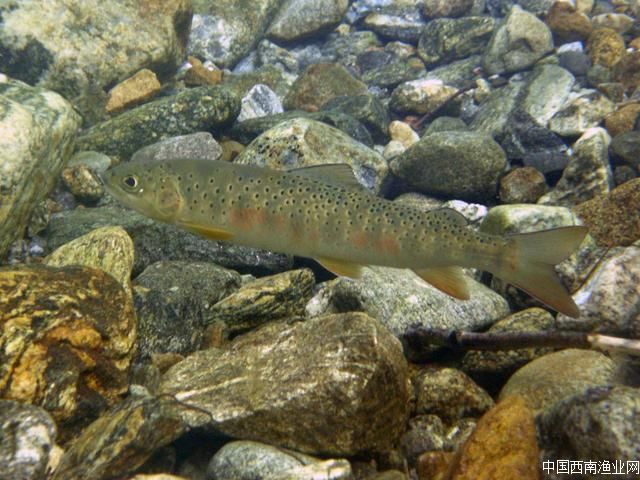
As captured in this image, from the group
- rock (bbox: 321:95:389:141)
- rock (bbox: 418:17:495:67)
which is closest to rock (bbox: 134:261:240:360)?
rock (bbox: 321:95:389:141)

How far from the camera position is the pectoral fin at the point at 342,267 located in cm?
405

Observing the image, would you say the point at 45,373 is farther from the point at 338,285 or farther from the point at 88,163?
the point at 88,163

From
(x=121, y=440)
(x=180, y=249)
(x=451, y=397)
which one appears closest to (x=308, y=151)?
(x=180, y=249)

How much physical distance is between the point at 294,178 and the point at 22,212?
11.2ft

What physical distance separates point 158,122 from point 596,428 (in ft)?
25.5

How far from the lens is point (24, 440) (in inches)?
108

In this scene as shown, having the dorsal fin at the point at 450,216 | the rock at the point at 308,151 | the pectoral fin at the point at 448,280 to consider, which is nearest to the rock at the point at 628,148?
the rock at the point at 308,151

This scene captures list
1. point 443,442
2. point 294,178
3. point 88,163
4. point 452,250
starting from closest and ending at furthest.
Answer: point 443,442 < point 452,250 < point 294,178 < point 88,163

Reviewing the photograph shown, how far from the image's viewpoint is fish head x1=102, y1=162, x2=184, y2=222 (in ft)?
14.1

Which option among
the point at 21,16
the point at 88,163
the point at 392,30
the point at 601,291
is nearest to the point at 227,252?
the point at 88,163

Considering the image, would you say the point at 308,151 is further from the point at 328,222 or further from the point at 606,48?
the point at 606,48

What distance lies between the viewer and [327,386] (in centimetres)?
338

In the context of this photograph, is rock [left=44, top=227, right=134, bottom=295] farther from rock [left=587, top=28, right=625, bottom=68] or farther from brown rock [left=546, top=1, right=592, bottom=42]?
brown rock [left=546, top=1, right=592, bottom=42]

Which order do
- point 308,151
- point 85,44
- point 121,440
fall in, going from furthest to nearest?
point 85,44 → point 308,151 → point 121,440
